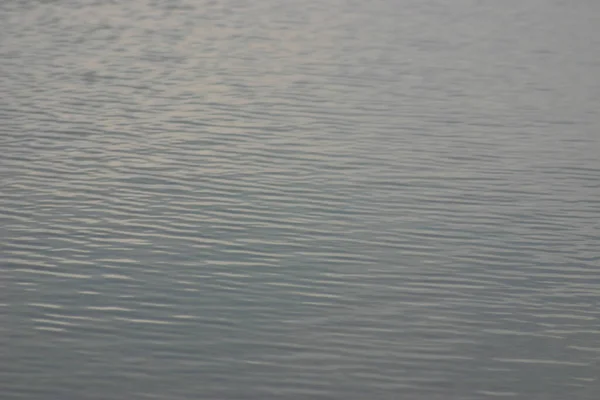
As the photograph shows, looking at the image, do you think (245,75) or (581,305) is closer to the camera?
(581,305)

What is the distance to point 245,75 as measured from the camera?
29500 millimetres

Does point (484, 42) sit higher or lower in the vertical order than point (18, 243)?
lower

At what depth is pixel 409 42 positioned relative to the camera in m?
34.4

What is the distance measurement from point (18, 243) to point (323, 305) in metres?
4.29

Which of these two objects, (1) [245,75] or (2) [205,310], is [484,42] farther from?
(2) [205,310]

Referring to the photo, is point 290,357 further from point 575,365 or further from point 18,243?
point 18,243

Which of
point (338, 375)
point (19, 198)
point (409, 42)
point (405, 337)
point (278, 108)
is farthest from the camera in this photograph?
point (409, 42)

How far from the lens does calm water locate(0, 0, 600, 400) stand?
13281 millimetres

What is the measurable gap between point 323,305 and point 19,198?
5.91m

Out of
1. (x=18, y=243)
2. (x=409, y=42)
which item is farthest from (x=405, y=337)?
(x=409, y=42)

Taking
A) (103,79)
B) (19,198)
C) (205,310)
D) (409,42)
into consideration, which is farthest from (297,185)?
(409,42)

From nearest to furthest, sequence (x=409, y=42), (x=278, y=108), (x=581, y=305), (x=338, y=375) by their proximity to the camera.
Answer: (x=338, y=375)
(x=581, y=305)
(x=278, y=108)
(x=409, y=42)

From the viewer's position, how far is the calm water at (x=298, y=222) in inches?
523

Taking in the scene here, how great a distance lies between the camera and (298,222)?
18.0m
